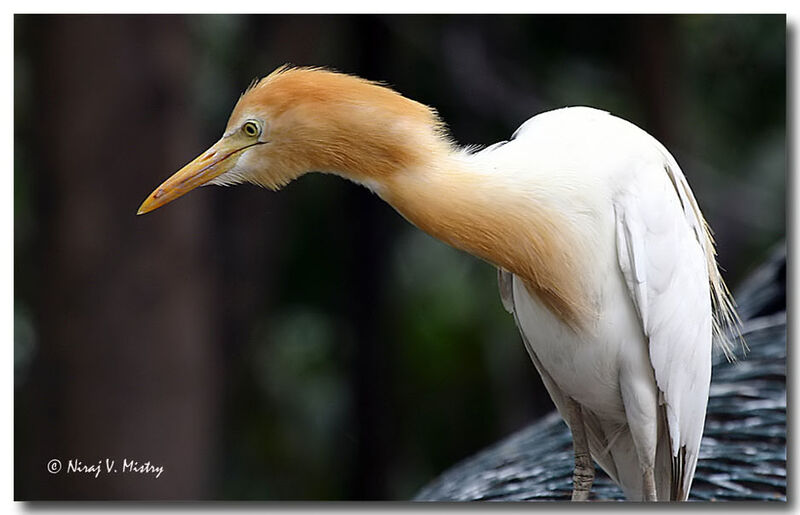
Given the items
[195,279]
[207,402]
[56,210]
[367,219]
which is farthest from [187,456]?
[367,219]

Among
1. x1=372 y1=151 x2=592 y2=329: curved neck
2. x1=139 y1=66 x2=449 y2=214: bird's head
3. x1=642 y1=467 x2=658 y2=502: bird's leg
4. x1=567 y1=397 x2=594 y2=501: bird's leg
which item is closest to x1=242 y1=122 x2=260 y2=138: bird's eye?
x1=139 y1=66 x2=449 y2=214: bird's head

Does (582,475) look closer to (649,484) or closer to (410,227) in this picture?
(649,484)

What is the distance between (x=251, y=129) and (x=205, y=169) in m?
0.08

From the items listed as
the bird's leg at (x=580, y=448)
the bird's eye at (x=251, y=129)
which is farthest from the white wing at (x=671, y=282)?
the bird's eye at (x=251, y=129)

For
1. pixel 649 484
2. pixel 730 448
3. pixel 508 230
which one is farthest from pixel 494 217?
pixel 730 448

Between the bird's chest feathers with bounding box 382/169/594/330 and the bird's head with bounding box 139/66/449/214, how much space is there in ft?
0.13

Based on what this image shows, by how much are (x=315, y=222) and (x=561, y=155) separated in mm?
1949

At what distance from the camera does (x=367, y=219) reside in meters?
2.59

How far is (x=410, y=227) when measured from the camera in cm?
285

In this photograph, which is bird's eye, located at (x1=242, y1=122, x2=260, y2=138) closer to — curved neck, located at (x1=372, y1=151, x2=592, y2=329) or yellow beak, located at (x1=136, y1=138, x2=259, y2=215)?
yellow beak, located at (x1=136, y1=138, x2=259, y2=215)

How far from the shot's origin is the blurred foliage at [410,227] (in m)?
1.82

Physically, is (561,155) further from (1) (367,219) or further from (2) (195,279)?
(1) (367,219)

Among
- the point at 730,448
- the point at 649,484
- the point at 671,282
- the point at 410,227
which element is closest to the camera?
the point at 671,282

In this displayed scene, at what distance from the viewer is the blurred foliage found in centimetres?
182
